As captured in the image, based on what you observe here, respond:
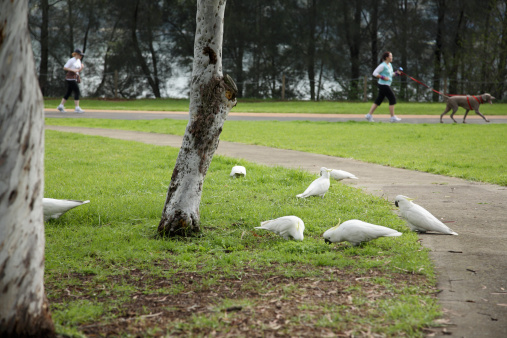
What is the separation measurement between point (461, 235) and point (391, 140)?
338 inches

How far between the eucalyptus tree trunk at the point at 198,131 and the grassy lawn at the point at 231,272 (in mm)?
263

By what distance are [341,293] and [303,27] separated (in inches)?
1400

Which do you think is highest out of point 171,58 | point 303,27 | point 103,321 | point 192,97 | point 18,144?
point 303,27

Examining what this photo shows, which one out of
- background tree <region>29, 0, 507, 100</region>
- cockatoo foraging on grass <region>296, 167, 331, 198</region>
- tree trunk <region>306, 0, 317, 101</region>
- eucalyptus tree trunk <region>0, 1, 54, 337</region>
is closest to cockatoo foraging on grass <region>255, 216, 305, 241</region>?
cockatoo foraging on grass <region>296, 167, 331, 198</region>

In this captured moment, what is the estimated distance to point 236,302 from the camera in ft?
10.8

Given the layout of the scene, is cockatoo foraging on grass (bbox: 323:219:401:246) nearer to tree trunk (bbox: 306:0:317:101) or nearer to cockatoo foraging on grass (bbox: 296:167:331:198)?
cockatoo foraging on grass (bbox: 296:167:331:198)

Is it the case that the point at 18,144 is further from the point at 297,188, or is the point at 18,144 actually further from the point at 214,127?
the point at 297,188

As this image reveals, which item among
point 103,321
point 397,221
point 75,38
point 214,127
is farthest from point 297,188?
point 75,38

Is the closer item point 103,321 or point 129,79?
point 103,321

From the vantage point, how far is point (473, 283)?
364cm

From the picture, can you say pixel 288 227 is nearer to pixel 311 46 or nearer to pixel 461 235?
pixel 461 235

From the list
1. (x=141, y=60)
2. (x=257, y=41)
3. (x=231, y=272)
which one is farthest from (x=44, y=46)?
(x=231, y=272)

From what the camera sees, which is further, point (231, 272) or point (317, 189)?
point (317, 189)

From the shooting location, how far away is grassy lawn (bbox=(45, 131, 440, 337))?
304 cm
